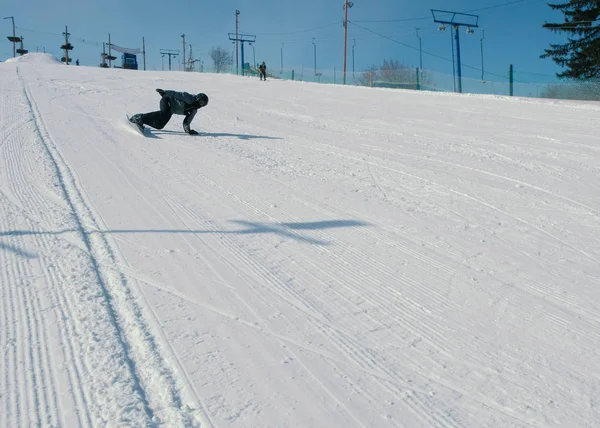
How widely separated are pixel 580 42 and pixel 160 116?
3826 centimetres

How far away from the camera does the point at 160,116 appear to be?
1047 centimetres

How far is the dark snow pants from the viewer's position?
10273mm

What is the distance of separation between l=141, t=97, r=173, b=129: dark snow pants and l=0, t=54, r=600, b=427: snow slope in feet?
8.61

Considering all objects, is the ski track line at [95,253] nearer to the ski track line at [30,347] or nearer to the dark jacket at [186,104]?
the ski track line at [30,347]

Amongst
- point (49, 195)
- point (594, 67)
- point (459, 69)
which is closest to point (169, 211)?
point (49, 195)

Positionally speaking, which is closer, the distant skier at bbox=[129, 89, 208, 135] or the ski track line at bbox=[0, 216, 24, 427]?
the ski track line at bbox=[0, 216, 24, 427]

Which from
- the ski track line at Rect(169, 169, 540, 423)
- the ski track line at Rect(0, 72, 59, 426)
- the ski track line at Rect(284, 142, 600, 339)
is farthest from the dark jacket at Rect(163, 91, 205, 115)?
the ski track line at Rect(284, 142, 600, 339)

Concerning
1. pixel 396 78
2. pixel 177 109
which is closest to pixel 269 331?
pixel 177 109

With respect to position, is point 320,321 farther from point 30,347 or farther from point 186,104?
point 186,104

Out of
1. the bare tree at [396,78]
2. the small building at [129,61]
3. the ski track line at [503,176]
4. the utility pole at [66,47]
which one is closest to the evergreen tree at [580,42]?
the bare tree at [396,78]

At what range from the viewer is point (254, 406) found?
88.1 inches

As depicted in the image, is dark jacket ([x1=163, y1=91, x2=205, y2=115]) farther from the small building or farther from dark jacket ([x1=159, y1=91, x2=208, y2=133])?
the small building

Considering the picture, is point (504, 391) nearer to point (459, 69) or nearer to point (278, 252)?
point (278, 252)

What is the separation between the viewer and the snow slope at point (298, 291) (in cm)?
228
